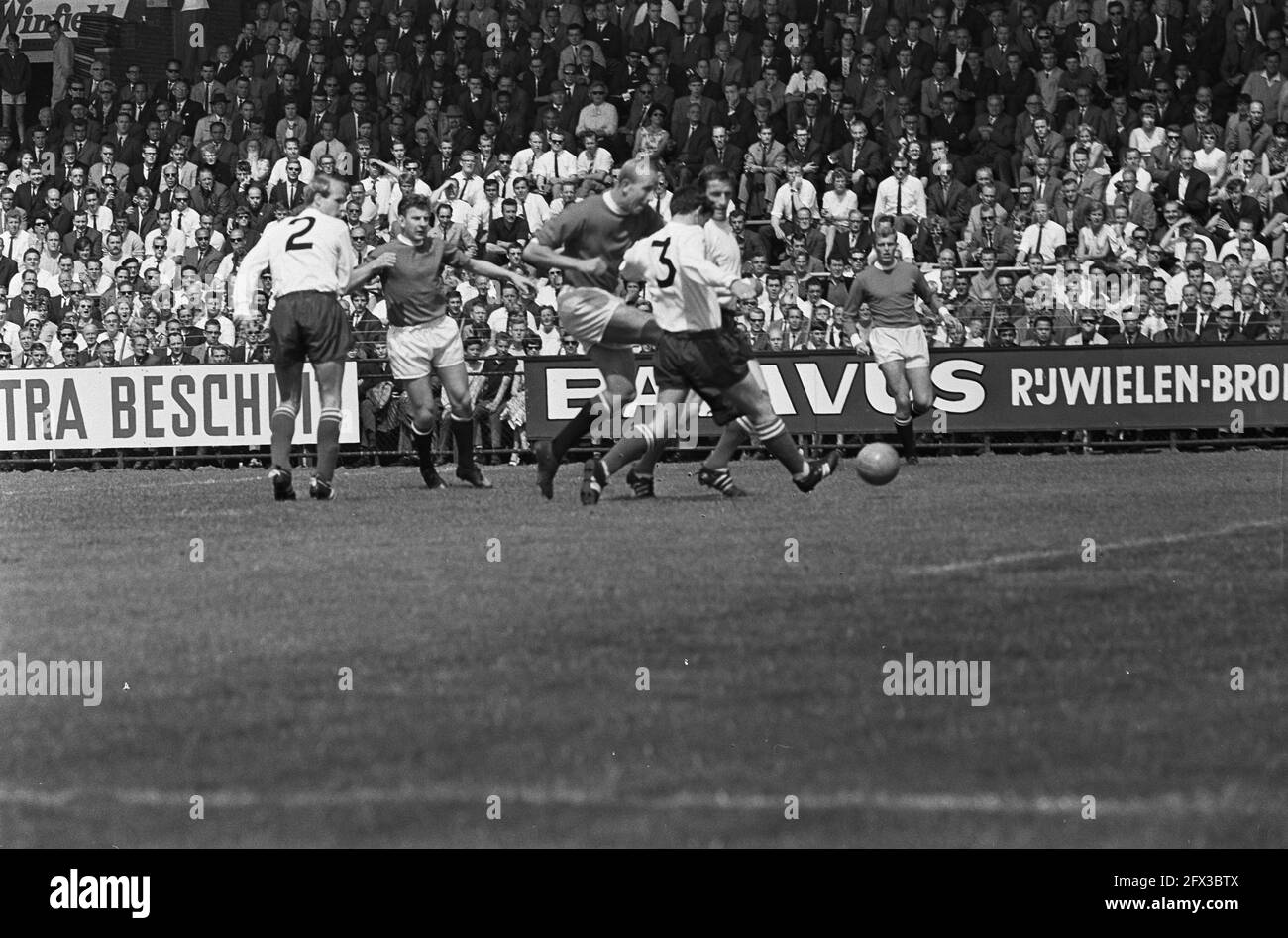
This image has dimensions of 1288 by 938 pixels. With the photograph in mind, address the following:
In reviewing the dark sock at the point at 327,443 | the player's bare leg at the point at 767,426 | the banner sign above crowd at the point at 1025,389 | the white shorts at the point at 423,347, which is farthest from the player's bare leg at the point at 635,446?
the banner sign above crowd at the point at 1025,389

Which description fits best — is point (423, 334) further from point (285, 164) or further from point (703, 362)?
point (285, 164)

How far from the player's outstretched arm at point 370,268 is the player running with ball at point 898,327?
496 centimetres

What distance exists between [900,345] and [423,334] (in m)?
4.92

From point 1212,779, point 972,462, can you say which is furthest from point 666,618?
point 972,462

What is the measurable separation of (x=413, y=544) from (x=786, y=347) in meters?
10.2

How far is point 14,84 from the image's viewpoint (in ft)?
110

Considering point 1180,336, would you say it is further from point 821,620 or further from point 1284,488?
point 821,620

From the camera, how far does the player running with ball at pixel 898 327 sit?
2017 cm

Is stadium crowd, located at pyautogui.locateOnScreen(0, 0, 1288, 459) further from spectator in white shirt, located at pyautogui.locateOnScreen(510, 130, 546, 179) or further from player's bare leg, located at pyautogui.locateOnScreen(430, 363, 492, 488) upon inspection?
player's bare leg, located at pyautogui.locateOnScreen(430, 363, 492, 488)

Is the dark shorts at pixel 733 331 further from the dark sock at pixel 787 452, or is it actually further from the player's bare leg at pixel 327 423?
the player's bare leg at pixel 327 423

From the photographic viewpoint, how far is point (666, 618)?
9.10m

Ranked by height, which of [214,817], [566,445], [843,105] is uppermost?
[843,105]

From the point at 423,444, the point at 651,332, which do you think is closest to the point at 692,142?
the point at 423,444

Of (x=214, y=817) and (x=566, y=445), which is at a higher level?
(x=566, y=445)
